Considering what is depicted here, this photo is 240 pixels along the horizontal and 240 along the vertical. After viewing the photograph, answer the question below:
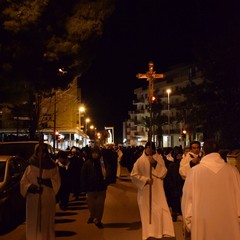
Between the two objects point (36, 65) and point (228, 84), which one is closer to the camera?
point (36, 65)

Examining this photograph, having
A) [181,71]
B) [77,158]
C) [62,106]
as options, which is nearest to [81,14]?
[77,158]

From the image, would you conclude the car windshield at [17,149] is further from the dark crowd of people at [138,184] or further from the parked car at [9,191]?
the dark crowd of people at [138,184]

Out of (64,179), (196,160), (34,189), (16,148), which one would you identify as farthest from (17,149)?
(34,189)

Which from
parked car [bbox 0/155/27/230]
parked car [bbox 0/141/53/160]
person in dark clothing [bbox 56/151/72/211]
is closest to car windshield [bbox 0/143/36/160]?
parked car [bbox 0/141/53/160]

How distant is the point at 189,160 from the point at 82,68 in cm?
1157

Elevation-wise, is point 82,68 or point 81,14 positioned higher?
point 81,14

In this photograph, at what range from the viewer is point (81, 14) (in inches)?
768

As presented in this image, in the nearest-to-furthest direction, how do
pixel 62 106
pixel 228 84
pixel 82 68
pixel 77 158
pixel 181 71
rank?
pixel 77 158, pixel 82 68, pixel 228 84, pixel 62 106, pixel 181 71

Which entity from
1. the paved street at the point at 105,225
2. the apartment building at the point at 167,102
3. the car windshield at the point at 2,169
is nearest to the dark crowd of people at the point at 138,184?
the paved street at the point at 105,225

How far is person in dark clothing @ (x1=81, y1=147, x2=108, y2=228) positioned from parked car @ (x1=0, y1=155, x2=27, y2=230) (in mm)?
1653

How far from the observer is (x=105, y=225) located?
12.9 meters

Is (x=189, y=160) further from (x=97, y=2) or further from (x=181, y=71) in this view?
(x=181, y=71)

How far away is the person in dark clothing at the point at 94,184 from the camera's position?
12945 millimetres

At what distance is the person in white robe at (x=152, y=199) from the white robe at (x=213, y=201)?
412cm
